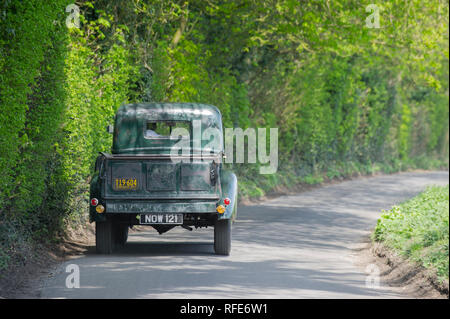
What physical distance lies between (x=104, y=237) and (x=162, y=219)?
1018mm

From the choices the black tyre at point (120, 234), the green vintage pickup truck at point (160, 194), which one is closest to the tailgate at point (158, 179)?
the green vintage pickup truck at point (160, 194)

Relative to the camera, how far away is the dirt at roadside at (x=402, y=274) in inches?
390

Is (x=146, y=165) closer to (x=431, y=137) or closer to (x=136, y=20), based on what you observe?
(x=136, y=20)

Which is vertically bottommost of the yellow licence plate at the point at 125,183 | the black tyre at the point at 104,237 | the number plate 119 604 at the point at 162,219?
the black tyre at the point at 104,237

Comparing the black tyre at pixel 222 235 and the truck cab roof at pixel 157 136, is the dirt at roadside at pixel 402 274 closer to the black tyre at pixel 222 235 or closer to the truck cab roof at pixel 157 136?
the black tyre at pixel 222 235

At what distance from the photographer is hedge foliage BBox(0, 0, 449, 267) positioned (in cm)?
1174

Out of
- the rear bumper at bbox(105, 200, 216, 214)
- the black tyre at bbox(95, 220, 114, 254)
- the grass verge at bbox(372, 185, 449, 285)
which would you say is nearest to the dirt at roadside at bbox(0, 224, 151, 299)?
the black tyre at bbox(95, 220, 114, 254)

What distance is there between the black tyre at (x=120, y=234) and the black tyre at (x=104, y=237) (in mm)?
875

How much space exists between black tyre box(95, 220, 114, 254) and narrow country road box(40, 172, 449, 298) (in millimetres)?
185

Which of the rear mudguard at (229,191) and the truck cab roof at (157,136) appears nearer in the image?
the rear mudguard at (229,191)

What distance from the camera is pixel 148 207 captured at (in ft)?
41.3

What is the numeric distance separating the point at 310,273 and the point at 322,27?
560 inches

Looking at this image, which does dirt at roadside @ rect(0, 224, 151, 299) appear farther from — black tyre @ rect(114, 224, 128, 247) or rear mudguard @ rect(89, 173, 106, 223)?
rear mudguard @ rect(89, 173, 106, 223)
